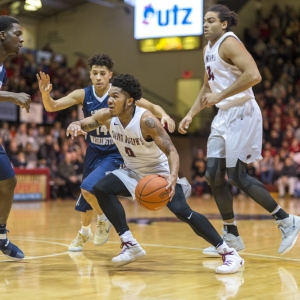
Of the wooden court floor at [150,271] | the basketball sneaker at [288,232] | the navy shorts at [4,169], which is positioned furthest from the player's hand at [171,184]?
the navy shorts at [4,169]

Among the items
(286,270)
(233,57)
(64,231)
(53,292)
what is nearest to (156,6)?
(64,231)

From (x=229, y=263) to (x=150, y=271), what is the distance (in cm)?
65

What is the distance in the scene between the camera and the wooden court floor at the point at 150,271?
400 cm

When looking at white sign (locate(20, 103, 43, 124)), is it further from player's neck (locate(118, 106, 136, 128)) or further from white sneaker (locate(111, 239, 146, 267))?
white sneaker (locate(111, 239, 146, 267))

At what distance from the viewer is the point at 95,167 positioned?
20.5 feet

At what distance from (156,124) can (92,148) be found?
154cm

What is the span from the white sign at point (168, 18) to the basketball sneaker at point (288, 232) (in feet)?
25.7

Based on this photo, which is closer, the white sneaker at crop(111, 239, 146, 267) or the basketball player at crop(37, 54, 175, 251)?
the white sneaker at crop(111, 239, 146, 267)

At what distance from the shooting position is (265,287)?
166 inches

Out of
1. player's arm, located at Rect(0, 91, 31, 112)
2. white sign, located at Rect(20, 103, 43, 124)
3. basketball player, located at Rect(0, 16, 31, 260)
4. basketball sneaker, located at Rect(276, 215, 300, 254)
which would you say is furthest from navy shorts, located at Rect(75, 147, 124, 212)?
white sign, located at Rect(20, 103, 43, 124)

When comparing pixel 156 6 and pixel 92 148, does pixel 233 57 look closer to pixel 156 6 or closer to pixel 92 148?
pixel 92 148

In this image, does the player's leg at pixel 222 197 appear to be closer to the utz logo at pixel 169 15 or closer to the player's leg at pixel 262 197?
the player's leg at pixel 262 197

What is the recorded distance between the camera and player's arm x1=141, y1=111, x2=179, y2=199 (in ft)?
15.5

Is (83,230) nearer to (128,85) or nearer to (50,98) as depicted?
(50,98)
